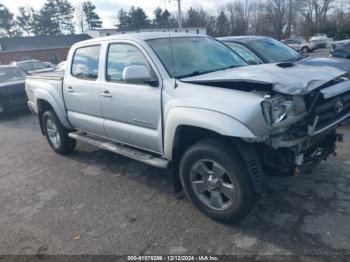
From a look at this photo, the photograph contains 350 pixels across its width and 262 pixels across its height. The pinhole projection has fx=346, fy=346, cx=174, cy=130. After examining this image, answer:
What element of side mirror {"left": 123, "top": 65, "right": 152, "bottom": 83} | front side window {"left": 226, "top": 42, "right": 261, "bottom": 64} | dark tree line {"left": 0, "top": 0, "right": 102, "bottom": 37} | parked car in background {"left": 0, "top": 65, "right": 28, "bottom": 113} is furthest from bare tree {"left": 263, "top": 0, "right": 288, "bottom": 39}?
side mirror {"left": 123, "top": 65, "right": 152, "bottom": 83}

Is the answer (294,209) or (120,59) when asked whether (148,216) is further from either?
(120,59)

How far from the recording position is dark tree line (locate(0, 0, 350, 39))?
198 feet

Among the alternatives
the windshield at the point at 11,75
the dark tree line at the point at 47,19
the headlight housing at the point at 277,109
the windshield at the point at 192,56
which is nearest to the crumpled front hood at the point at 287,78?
the headlight housing at the point at 277,109

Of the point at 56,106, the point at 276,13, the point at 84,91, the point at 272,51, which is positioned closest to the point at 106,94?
the point at 84,91

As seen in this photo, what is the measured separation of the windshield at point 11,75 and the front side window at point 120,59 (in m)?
7.87

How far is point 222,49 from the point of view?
474 cm

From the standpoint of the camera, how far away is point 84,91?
4.98 metres

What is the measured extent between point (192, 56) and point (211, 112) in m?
1.25

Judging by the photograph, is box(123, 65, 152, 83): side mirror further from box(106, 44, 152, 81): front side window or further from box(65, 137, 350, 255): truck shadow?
box(65, 137, 350, 255): truck shadow

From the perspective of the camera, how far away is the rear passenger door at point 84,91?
15.9 feet

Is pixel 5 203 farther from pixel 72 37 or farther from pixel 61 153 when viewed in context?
pixel 72 37

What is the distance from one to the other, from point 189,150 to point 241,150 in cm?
60

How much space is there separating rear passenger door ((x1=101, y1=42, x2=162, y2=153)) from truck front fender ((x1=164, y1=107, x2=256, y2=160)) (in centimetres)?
21

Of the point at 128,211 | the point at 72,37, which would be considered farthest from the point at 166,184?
the point at 72,37
